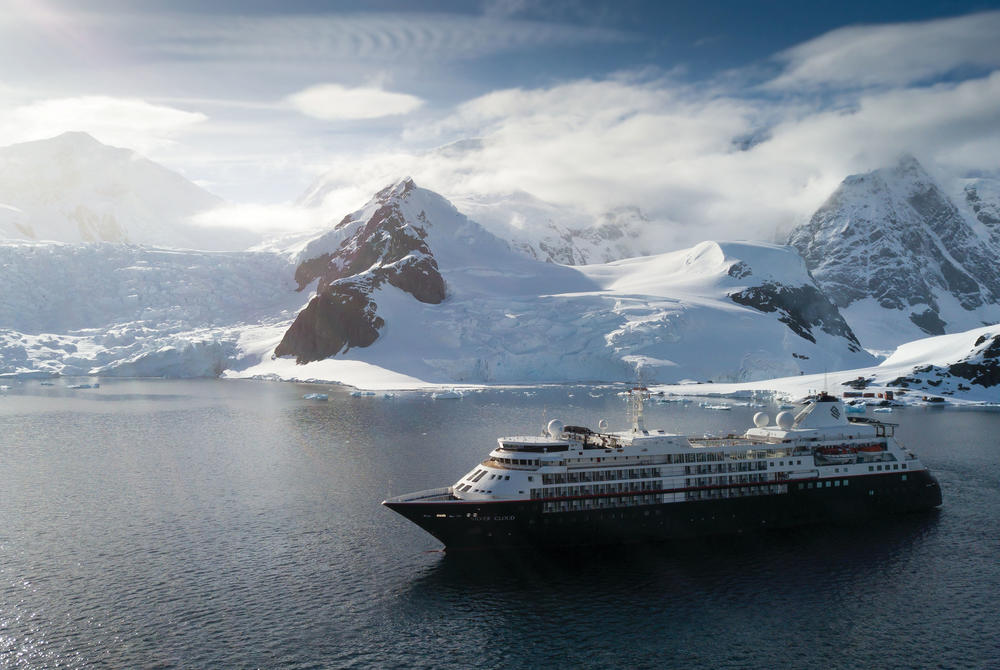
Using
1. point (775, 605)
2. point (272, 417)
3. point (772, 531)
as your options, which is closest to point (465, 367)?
point (272, 417)

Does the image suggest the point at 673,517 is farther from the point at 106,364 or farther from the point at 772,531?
the point at 106,364

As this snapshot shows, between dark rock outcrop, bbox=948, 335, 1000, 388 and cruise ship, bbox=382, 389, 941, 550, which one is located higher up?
dark rock outcrop, bbox=948, 335, 1000, 388

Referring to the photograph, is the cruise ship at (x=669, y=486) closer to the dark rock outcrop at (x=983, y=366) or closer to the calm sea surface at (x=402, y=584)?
the calm sea surface at (x=402, y=584)

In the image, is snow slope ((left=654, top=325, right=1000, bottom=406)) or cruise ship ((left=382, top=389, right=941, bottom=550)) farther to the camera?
snow slope ((left=654, top=325, right=1000, bottom=406))

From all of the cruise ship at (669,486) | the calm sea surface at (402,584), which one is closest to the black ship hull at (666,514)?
the cruise ship at (669,486)

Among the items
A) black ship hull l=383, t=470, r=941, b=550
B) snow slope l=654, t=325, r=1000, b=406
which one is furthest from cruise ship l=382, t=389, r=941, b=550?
snow slope l=654, t=325, r=1000, b=406

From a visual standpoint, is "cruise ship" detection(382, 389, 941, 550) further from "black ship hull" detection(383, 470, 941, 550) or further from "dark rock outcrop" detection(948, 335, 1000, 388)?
"dark rock outcrop" detection(948, 335, 1000, 388)
